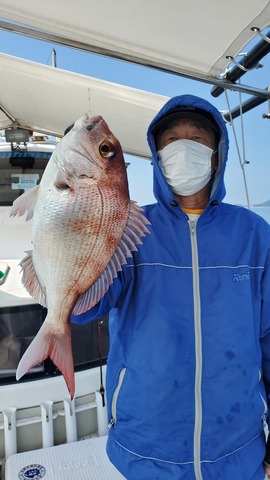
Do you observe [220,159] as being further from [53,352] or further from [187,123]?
[53,352]

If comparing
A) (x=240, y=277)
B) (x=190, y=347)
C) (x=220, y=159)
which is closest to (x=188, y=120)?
(x=220, y=159)

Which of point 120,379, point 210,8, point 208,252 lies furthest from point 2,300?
point 210,8

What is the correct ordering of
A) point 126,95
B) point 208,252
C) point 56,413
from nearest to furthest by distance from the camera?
point 208,252 < point 56,413 < point 126,95

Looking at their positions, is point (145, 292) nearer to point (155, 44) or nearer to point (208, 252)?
point (208, 252)

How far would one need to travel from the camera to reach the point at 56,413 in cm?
327

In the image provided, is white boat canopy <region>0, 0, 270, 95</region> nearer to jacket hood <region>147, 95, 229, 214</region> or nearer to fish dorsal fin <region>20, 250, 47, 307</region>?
jacket hood <region>147, 95, 229, 214</region>

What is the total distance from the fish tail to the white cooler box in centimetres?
203

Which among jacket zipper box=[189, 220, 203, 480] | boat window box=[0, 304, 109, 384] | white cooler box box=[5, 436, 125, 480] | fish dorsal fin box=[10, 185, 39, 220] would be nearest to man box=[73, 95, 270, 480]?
jacket zipper box=[189, 220, 203, 480]

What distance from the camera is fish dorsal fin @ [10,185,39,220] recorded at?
4.63 feet

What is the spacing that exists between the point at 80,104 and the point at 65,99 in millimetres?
159

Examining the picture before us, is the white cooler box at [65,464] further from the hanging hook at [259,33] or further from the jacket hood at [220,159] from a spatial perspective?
the hanging hook at [259,33]

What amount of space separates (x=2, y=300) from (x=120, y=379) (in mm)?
2097

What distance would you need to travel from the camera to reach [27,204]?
1425 millimetres

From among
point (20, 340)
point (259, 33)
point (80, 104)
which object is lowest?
point (20, 340)
